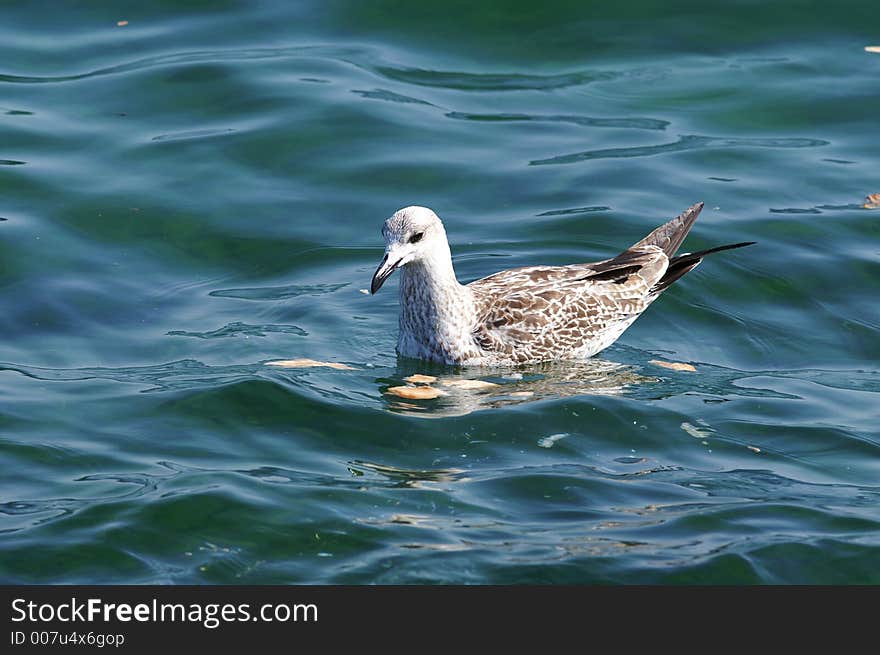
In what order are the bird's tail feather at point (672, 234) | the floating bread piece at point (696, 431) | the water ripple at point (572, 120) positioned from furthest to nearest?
the water ripple at point (572, 120)
the bird's tail feather at point (672, 234)
the floating bread piece at point (696, 431)

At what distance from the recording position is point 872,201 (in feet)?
43.8

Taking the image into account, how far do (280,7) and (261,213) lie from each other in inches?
199

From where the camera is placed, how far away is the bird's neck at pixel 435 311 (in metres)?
10.2

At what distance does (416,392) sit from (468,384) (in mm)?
429

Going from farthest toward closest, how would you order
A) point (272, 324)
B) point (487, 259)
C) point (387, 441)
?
1. point (487, 259)
2. point (272, 324)
3. point (387, 441)

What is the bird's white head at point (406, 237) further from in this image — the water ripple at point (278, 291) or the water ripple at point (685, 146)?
the water ripple at point (685, 146)

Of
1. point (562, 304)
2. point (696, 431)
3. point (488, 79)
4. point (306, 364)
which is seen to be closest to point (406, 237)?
point (306, 364)

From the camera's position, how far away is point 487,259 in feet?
40.3

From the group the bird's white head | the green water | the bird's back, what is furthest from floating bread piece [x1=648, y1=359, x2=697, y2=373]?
the bird's white head

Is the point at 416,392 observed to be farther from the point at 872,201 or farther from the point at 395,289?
the point at 872,201

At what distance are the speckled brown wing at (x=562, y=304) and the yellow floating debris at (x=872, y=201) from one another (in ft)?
9.80

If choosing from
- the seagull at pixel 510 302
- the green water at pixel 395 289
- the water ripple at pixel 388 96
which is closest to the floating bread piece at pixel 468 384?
the green water at pixel 395 289

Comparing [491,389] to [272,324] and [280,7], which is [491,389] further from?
[280,7]

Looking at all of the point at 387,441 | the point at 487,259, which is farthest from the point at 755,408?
the point at 487,259
